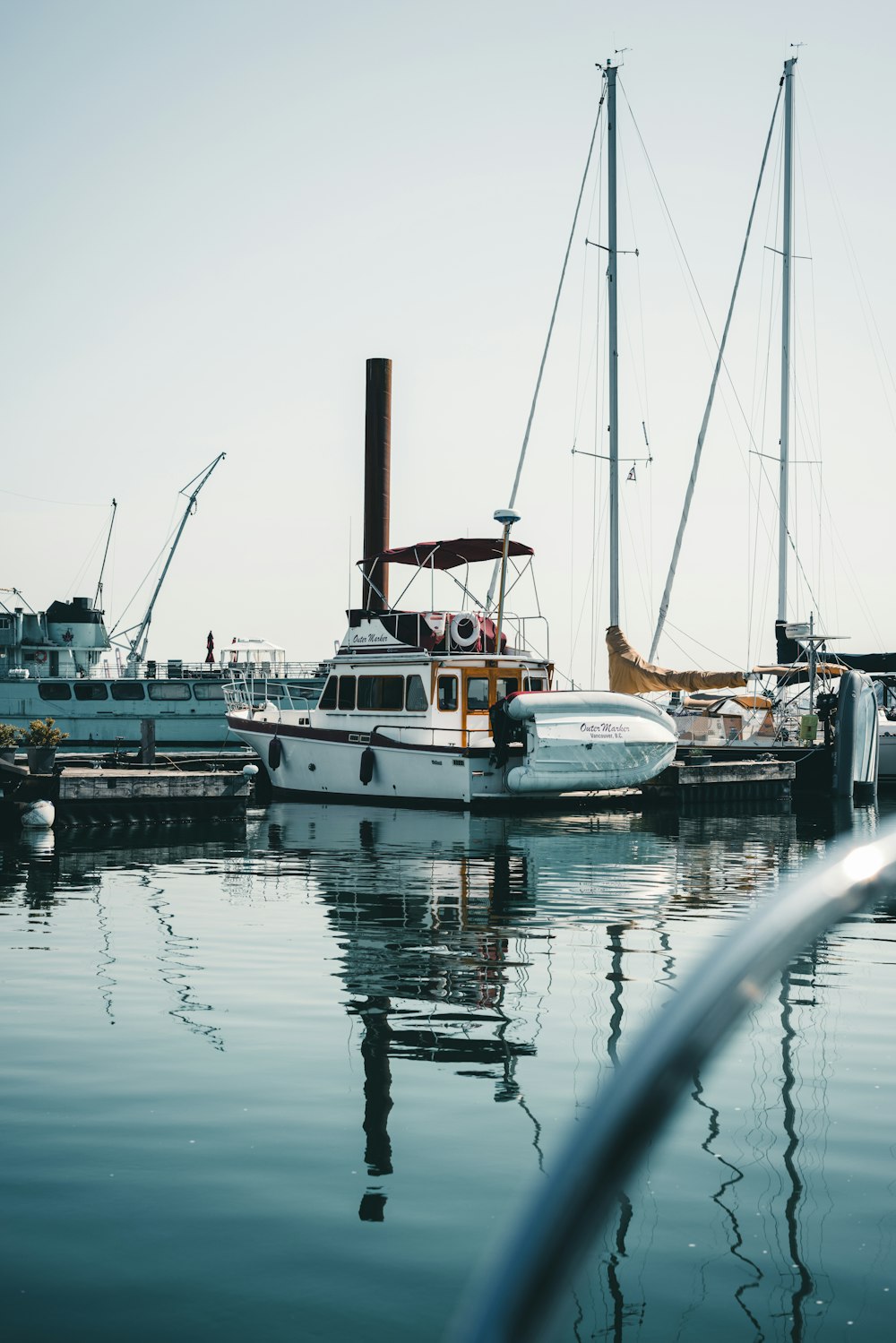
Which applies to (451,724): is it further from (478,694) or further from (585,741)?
(585,741)

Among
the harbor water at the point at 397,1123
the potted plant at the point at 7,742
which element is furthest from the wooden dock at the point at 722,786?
the harbor water at the point at 397,1123

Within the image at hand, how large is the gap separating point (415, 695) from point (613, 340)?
A: 13943mm

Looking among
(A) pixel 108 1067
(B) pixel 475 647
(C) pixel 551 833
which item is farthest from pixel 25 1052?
(B) pixel 475 647

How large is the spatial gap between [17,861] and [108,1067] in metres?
12.3

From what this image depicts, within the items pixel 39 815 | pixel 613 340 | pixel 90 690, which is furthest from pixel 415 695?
pixel 90 690

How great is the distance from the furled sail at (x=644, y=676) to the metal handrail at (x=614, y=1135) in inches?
1296

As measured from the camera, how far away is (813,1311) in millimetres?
4941

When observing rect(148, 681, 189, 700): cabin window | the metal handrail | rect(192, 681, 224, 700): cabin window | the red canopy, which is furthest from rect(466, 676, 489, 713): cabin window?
rect(148, 681, 189, 700): cabin window

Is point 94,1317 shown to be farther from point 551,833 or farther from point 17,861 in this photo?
point 551,833

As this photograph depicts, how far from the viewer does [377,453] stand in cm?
3644

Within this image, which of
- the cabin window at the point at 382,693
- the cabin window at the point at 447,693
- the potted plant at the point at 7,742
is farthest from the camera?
the cabin window at the point at 382,693

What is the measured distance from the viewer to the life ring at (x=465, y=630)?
30.2 m

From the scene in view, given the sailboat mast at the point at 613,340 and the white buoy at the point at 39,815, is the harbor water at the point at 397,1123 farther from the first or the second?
the sailboat mast at the point at 613,340

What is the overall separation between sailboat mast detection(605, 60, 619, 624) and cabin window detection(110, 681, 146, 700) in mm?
30628
